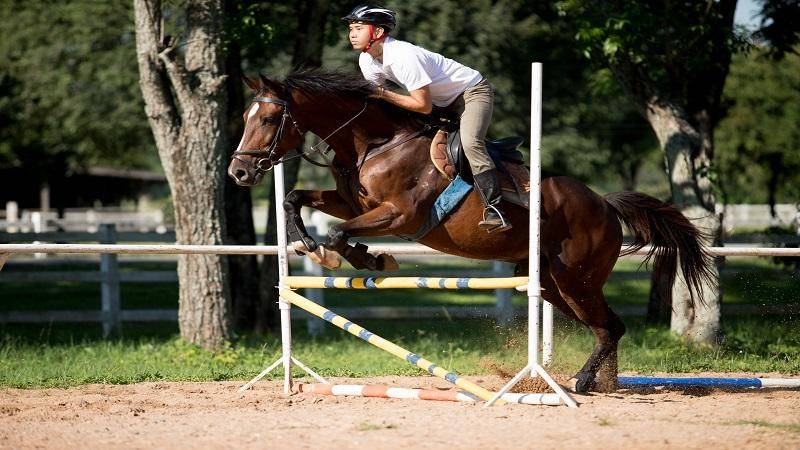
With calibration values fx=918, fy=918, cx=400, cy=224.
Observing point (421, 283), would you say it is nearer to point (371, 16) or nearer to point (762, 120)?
point (371, 16)

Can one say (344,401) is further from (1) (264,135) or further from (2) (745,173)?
(2) (745,173)

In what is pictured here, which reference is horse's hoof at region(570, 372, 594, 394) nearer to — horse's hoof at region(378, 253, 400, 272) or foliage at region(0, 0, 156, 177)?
horse's hoof at region(378, 253, 400, 272)

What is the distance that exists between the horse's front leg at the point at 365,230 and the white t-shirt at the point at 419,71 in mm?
931

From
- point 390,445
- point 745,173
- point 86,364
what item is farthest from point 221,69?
point 745,173

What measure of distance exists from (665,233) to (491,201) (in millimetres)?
1990

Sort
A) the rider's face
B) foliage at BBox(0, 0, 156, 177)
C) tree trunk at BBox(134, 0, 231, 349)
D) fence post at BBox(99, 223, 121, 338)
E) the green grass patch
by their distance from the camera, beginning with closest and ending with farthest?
the green grass patch
the rider's face
tree trunk at BBox(134, 0, 231, 349)
fence post at BBox(99, 223, 121, 338)
foliage at BBox(0, 0, 156, 177)

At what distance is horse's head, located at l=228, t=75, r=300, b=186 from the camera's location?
6680 millimetres

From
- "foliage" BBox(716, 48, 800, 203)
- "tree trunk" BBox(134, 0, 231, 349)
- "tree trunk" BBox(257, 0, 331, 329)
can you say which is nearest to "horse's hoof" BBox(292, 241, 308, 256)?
"tree trunk" BBox(134, 0, 231, 349)

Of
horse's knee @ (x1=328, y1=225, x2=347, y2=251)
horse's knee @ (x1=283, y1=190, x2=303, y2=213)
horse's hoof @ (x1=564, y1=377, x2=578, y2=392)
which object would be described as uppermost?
horse's knee @ (x1=283, y1=190, x2=303, y2=213)

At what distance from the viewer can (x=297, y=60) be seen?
11898 millimetres

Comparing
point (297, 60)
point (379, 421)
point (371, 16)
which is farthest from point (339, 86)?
point (297, 60)

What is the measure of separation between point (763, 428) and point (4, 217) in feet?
119

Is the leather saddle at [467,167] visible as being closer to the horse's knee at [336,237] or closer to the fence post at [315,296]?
the horse's knee at [336,237]

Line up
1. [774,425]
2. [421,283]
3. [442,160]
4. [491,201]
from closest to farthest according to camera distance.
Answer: [774,425] → [421,283] → [491,201] → [442,160]
